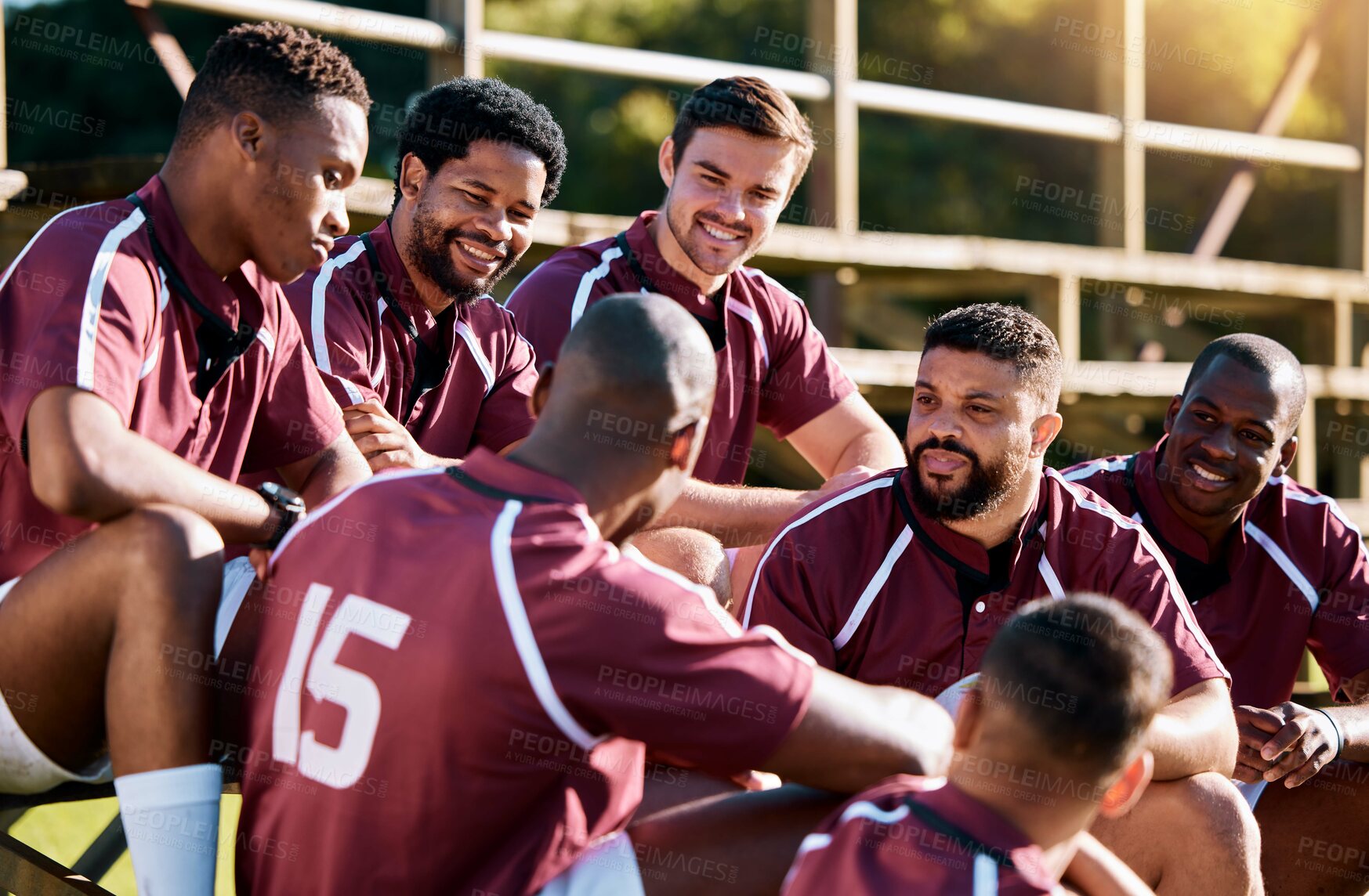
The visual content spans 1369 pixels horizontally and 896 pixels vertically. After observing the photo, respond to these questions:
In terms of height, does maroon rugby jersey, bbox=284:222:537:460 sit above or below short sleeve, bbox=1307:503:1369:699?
above

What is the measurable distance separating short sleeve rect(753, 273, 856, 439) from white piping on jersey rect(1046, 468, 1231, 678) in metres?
1.01

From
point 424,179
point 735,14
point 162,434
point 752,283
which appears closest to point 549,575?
point 162,434

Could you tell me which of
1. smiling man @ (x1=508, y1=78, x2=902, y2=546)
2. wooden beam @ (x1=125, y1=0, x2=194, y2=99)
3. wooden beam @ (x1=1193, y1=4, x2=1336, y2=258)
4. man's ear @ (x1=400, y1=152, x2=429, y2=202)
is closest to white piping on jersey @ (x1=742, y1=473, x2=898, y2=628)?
smiling man @ (x1=508, y1=78, x2=902, y2=546)

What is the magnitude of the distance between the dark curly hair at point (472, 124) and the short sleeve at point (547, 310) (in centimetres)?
35

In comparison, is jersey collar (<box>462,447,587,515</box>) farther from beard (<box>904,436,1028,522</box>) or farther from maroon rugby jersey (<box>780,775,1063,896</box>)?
beard (<box>904,436,1028,522</box>)

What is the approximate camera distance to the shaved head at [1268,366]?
3279 mm

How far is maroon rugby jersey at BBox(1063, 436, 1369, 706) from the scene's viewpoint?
10.6 feet

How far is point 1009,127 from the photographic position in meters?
5.79

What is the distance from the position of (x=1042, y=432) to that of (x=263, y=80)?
A: 1568 millimetres

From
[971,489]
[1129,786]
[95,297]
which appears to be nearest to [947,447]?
[971,489]

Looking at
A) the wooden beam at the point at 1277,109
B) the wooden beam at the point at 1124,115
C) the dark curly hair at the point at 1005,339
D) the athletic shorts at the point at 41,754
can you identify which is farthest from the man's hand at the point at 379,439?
the wooden beam at the point at 1277,109

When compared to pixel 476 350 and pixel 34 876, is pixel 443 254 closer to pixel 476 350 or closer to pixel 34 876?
pixel 476 350

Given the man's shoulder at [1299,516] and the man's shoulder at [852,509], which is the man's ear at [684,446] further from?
the man's shoulder at [1299,516]

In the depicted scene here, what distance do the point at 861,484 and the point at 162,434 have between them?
131 cm
